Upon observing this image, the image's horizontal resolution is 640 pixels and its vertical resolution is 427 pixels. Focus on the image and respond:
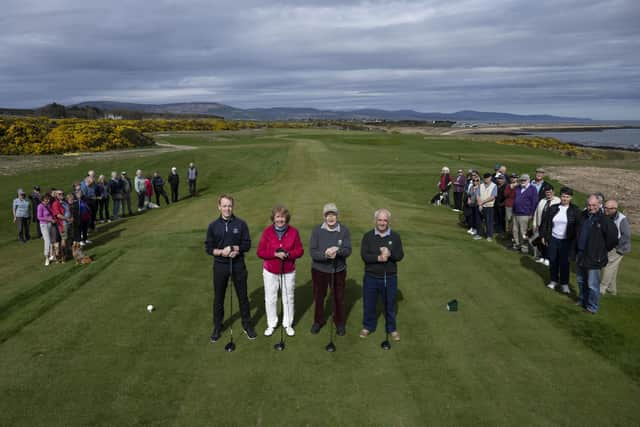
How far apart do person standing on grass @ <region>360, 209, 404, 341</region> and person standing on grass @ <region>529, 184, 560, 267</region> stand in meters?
5.88

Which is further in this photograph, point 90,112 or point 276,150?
point 90,112

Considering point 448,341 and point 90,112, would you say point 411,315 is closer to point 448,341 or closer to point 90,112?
point 448,341

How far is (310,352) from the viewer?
7.15 metres

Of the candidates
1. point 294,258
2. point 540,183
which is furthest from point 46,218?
point 540,183

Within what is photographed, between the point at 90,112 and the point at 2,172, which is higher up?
the point at 90,112

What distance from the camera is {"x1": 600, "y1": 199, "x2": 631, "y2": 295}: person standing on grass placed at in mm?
8984

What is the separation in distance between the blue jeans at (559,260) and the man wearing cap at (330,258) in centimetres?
551

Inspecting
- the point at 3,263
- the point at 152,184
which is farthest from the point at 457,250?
the point at 152,184

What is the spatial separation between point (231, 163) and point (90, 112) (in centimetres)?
10487

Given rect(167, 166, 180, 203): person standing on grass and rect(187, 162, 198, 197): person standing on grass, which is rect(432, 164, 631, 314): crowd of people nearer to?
rect(167, 166, 180, 203): person standing on grass

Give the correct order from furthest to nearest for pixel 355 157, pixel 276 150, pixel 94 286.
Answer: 1. pixel 276 150
2. pixel 355 157
3. pixel 94 286

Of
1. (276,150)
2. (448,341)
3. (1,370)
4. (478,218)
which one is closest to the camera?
(1,370)

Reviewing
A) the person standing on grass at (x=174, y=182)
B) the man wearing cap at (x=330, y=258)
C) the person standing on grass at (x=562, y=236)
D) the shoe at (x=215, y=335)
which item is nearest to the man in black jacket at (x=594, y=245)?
the person standing on grass at (x=562, y=236)

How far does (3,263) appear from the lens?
13062 mm
